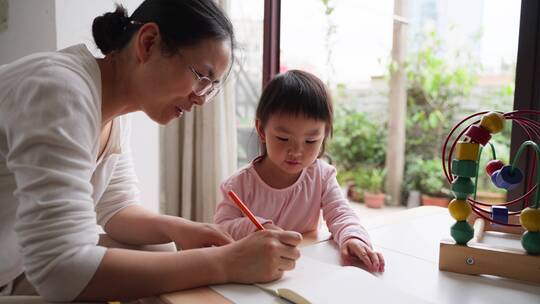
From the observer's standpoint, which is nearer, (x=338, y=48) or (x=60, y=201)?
(x=60, y=201)

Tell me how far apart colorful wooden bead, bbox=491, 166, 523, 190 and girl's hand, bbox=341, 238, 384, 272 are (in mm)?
287

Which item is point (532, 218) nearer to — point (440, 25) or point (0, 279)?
point (0, 279)

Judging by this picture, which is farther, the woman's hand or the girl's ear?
the girl's ear

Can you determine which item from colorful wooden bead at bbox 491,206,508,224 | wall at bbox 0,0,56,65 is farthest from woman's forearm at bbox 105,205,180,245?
wall at bbox 0,0,56,65

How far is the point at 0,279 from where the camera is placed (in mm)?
876

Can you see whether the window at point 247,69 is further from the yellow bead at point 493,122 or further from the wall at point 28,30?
the yellow bead at point 493,122

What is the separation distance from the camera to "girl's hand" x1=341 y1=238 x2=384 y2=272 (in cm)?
82

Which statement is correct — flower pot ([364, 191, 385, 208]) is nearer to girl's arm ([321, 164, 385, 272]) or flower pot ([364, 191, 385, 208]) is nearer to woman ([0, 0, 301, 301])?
girl's arm ([321, 164, 385, 272])

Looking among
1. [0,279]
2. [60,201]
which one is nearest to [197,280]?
[60,201]

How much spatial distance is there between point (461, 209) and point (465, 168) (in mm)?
89

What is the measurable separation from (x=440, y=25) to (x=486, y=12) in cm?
56

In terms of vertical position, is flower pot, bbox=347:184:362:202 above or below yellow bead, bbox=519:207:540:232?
below

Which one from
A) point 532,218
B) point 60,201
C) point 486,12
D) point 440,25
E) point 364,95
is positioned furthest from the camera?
point 364,95

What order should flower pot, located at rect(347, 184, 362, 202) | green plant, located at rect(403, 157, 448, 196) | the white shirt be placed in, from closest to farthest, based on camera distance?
the white shirt → green plant, located at rect(403, 157, 448, 196) → flower pot, located at rect(347, 184, 362, 202)
